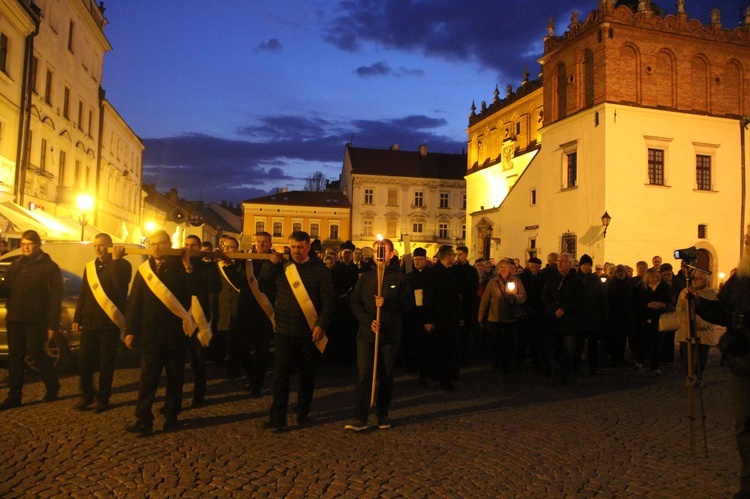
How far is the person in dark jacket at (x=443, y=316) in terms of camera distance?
9430 millimetres

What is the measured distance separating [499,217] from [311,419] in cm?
3665

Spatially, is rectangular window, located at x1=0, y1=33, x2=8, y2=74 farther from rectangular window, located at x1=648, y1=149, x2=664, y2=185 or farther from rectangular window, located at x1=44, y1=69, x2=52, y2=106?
rectangular window, located at x1=648, y1=149, x2=664, y2=185

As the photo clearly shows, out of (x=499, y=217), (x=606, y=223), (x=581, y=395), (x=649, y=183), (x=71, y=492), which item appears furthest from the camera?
(x=499, y=217)

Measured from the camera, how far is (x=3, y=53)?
22.0 meters

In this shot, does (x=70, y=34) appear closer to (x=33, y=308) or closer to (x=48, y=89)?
(x=48, y=89)

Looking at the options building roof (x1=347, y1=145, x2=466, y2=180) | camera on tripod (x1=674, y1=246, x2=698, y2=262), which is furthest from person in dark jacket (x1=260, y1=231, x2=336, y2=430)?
building roof (x1=347, y1=145, x2=466, y2=180)

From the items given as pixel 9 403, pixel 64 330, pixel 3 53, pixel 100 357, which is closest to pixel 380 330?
pixel 100 357

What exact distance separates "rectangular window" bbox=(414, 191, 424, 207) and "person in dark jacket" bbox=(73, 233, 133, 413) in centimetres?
6392

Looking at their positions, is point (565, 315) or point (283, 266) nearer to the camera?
point (283, 266)

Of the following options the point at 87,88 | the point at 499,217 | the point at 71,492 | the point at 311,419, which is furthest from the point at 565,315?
the point at 499,217

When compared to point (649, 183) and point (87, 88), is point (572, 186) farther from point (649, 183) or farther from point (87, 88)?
point (87, 88)

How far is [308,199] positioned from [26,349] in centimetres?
6507

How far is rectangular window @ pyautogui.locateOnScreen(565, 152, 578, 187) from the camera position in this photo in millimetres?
34003

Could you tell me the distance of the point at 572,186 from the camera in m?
33.9
